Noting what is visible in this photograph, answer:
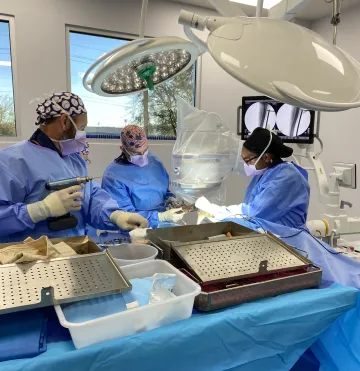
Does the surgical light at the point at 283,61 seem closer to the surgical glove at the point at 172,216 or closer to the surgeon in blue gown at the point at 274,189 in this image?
the surgeon in blue gown at the point at 274,189

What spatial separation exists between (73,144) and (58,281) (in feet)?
2.87

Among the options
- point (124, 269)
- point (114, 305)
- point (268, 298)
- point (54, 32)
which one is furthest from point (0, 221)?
point (54, 32)

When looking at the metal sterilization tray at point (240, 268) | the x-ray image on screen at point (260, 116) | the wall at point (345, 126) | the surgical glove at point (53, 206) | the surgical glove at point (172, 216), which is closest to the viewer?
the metal sterilization tray at point (240, 268)

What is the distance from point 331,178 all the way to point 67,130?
179cm

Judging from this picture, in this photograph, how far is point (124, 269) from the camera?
0.96m

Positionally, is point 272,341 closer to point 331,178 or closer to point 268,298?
point 268,298

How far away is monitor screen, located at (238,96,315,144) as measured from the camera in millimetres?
2484

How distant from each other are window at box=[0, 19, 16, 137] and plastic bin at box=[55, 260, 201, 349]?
249 cm

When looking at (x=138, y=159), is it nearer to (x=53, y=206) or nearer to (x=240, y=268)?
(x=53, y=206)

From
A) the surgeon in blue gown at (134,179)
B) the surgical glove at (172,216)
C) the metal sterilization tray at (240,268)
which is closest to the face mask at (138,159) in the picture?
the surgeon in blue gown at (134,179)

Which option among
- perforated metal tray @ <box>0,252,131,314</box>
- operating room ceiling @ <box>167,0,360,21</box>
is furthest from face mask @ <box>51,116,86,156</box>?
operating room ceiling @ <box>167,0,360,21</box>

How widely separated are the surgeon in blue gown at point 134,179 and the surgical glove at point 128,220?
0.68 metres

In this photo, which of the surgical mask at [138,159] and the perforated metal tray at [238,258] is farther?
the surgical mask at [138,159]

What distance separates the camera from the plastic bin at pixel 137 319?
2.31 feet
